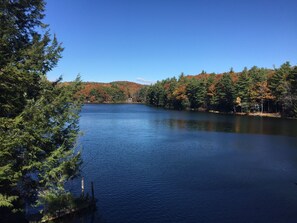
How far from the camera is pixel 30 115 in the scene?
16.2m

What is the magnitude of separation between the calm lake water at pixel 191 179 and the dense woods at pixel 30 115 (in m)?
3.54

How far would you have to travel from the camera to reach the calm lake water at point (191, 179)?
2308 cm

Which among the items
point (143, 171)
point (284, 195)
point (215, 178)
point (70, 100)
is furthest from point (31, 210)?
point (284, 195)

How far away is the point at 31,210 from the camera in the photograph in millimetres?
23031

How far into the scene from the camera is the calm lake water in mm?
23078

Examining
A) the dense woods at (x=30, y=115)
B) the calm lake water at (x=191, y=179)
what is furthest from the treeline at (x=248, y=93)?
the dense woods at (x=30, y=115)

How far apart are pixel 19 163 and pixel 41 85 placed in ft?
15.7

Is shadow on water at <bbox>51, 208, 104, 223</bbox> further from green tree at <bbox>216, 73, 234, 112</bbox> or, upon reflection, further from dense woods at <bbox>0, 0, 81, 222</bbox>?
green tree at <bbox>216, 73, 234, 112</bbox>

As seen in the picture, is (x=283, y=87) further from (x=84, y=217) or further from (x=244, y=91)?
(x=84, y=217)

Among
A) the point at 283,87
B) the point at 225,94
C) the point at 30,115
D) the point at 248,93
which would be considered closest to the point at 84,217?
the point at 30,115

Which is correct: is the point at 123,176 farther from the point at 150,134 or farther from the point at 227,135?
the point at 227,135

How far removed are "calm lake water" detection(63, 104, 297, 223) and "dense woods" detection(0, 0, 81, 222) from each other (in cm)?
354

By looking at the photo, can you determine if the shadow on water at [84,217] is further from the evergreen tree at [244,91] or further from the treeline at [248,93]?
the evergreen tree at [244,91]

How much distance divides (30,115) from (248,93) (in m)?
108
